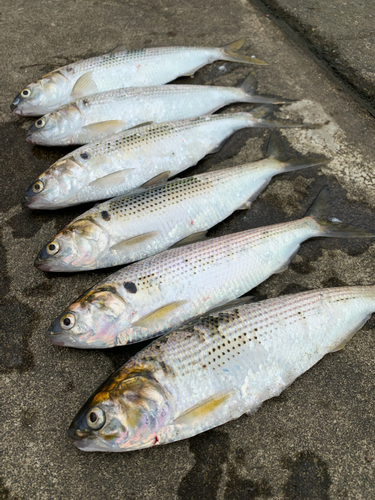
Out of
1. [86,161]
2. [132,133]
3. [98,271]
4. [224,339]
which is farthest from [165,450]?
[132,133]

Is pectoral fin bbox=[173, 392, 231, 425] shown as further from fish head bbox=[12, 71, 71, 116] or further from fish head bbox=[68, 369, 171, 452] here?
fish head bbox=[12, 71, 71, 116]

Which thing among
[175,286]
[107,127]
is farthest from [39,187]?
[175,286]

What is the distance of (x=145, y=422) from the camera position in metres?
2.32

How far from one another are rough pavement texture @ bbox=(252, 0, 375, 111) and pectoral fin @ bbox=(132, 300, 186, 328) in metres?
3.74

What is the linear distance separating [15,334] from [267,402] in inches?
83.3

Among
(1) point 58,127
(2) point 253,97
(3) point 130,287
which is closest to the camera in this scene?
(3) point 130,287

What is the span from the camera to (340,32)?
545cm

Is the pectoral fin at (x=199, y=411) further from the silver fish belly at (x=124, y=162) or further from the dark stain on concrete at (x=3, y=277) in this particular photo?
the silver fish belly at (x=124, y=162)

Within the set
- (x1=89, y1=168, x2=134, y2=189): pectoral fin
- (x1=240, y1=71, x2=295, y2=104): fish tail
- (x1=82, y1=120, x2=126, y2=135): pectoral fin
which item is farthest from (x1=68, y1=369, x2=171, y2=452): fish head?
(x1=240, y1=71, x2=295, y2=104): fish tail

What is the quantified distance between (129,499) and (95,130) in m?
3.59

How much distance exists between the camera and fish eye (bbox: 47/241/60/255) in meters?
3.32

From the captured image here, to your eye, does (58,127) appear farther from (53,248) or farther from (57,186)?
(53,248)

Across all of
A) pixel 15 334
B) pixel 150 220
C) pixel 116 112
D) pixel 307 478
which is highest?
pixel 116 112

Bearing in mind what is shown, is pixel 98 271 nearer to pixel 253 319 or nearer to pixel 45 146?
pixel 253 319
